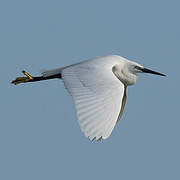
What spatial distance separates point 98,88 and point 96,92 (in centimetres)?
10

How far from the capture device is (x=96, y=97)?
5.94 meters

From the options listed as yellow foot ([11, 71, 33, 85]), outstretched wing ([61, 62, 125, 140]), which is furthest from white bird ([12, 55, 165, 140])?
yellow foot ([11, 71, 33, 85])

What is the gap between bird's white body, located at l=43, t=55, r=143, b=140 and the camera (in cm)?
557

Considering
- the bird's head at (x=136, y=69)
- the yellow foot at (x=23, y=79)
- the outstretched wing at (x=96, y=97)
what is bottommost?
the outstretched wing at (x=96, y=97)

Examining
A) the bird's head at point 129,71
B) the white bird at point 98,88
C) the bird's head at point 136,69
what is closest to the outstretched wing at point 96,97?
the white bird at point 98,88

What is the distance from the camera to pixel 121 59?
7.69 meters

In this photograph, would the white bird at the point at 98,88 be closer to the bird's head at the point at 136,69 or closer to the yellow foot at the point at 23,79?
the bird's head at the point at 136,69

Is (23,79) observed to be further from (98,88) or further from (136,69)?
(98,88)

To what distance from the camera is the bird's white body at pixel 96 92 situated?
5566 mm

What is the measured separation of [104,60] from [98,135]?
6.81 ft

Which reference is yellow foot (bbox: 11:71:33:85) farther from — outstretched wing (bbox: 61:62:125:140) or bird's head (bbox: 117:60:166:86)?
bird's head (bbox: 117:60:166:86)

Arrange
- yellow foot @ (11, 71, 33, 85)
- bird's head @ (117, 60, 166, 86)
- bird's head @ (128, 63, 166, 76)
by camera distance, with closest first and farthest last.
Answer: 1. bird's head @ (117, 60, 166, 86)
2. bird's head @ (128, 63, 166, 76)
3. yellow foot @ (11, 71, 33, 85)

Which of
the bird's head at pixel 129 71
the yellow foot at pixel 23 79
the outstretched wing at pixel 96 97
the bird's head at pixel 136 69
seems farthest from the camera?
the yellow foot at pixel 23 79

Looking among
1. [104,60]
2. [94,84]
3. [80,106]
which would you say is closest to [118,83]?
[94,84]
